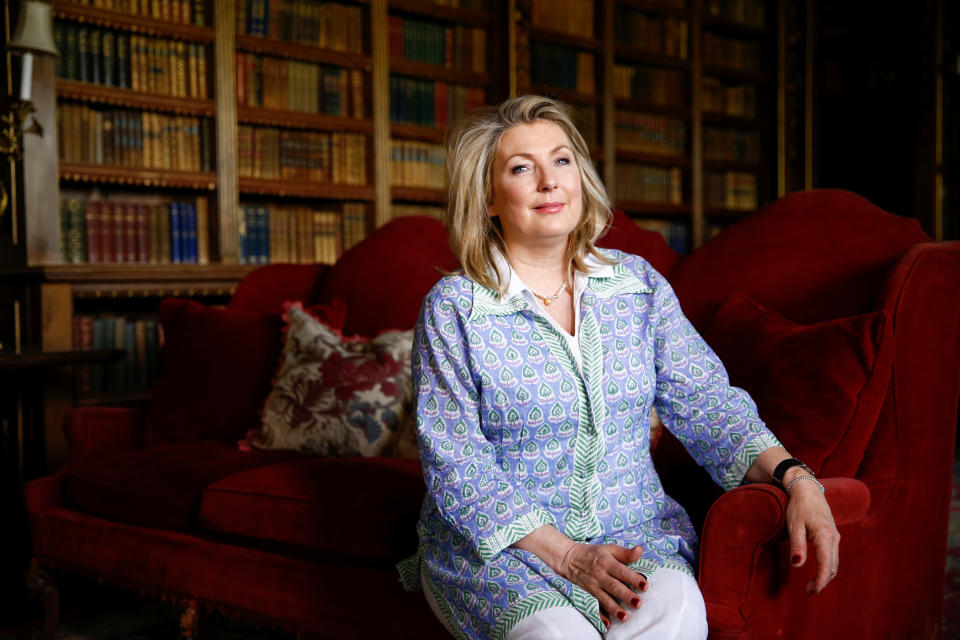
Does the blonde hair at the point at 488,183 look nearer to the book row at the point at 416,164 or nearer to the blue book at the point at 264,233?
the blue book at the point at 264,233

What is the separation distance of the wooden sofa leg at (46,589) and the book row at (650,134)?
3.42 m

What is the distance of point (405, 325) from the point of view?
8.36 ft

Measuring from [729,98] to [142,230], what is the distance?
3.37 m

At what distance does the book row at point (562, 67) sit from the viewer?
177 inches

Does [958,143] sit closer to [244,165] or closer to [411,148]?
[411,148]

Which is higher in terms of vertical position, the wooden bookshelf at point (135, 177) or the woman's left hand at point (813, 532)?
the wooden bookshelf at point (135, 177)

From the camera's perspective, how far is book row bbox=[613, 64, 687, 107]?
4.83m

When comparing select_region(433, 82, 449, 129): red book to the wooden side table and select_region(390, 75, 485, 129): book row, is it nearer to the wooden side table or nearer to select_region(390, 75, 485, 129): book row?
select_region(390, 75, 485, 129): book row

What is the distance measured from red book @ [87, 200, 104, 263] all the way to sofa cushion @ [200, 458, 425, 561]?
1729 mm

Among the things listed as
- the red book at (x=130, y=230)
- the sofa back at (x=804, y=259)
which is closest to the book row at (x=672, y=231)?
the red book at (x=130, y=230)

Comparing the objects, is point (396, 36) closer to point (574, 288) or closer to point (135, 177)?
point (135, 177)

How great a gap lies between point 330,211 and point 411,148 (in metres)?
0.47

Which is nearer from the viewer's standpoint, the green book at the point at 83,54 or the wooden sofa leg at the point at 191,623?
the wooden sofa leg at the point at 191,623

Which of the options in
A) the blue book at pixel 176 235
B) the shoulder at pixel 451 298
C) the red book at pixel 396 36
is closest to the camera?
the shoulder at pixel 451 298
